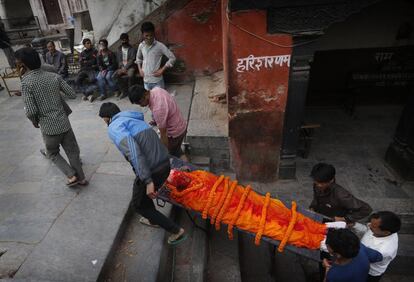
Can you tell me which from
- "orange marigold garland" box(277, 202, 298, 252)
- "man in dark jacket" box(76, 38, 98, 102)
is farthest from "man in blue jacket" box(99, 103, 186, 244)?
→ "man in dark jacket" box(76, 38, 98, 102)

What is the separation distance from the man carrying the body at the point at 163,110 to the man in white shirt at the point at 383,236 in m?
2.82

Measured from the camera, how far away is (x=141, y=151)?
10.2 ft

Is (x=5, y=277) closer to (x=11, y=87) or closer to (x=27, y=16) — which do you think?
(x=11, y=87)

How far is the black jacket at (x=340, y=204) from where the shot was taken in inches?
133

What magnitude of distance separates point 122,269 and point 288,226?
6.78 ft

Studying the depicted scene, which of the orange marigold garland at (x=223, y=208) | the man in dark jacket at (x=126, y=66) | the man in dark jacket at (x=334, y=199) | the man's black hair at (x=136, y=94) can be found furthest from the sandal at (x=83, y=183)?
the man in dark jacket at (x=126, y=66)

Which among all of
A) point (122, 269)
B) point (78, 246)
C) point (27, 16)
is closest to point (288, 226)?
point (122, 269)

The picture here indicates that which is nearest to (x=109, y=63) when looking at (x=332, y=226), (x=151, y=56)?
(x=151, y=56)

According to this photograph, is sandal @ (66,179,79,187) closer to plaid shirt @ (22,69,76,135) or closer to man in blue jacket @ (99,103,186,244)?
plaid shirt @ (22,69,76,135)

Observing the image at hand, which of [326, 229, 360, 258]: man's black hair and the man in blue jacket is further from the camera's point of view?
the man in blue jacket

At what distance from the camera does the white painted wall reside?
7.57 meters

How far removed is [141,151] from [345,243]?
222cm

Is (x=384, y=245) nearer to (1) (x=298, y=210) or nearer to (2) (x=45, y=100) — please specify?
(1) (x=298, y=210)

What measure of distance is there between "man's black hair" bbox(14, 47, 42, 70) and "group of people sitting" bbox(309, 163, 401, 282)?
12.4ft
